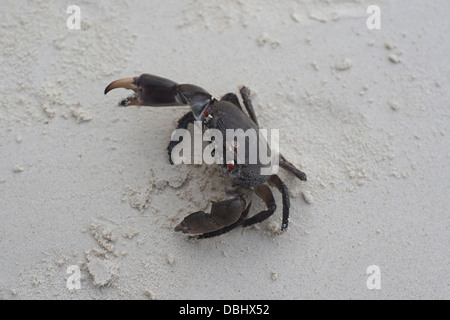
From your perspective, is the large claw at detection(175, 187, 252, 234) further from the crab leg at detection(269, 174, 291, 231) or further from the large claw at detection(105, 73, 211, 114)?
the large claw at detection(105, 73, 211, 114)

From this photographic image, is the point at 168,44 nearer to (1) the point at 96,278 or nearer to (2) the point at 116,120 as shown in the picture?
(2) the point at 116,120

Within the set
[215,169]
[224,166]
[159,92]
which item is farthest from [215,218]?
[159,92]

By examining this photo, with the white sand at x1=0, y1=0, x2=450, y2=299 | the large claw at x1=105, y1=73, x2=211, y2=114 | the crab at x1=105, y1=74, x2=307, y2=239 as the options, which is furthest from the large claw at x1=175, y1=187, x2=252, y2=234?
the large claw at x1=105, y1=73, x2=211, y2=114

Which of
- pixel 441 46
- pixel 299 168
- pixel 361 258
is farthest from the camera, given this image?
pixel 441 46

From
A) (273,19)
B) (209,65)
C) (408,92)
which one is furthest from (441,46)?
(209,65)

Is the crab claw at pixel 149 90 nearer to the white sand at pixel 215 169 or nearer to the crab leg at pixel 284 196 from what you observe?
the white sand at pixel 215 169

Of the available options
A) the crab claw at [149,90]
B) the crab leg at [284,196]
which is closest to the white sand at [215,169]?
the crab leg at [284,196]
